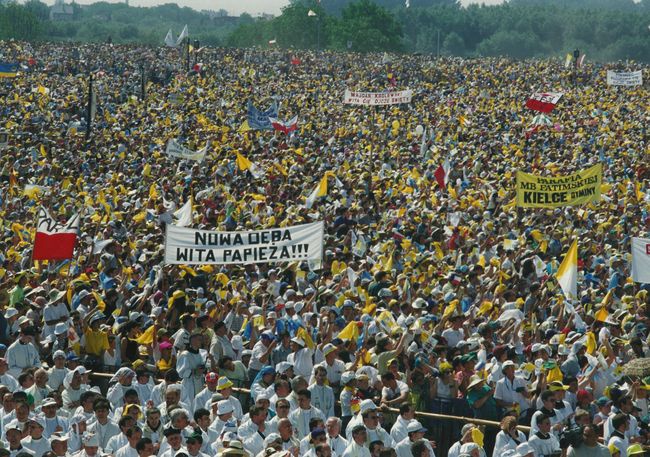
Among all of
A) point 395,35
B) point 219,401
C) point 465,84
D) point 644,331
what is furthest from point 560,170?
point 395,35

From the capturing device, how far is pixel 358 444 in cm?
1027

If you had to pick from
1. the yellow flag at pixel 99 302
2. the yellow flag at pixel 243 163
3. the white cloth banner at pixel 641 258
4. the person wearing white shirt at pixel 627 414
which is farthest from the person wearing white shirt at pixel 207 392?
the yellow flag at pixel 243 163

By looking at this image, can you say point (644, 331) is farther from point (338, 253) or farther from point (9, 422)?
point (9, 422)

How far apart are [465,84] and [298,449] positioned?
134 feet

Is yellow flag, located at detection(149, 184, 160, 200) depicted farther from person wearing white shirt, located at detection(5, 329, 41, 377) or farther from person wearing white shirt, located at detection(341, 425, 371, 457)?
person wearing white shirt, located at detection(341, 425, 371, 457)

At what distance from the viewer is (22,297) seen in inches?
601

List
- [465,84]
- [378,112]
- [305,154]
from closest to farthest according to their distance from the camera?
[305,154] → [378,112] → [465,84]

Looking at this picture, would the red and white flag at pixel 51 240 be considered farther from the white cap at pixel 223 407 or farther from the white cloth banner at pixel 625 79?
the white cloth banner at pixel 625 79

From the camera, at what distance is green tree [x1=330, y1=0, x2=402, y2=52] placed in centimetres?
9712

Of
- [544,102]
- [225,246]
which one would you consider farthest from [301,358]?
[544,102]

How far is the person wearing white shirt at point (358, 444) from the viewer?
10.2m

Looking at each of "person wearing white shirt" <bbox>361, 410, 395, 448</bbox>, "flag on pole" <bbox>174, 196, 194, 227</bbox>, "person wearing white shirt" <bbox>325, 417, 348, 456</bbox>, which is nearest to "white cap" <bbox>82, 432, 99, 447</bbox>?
"person wearing white shirt" <bbox>325, 417, 348, 456</bbox>

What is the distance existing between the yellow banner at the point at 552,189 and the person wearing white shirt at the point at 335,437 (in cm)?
1045

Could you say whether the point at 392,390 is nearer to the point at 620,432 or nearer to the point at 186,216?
the point at 620,432
